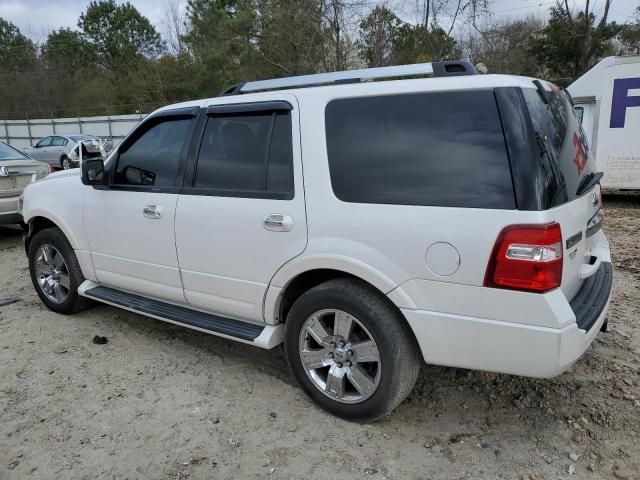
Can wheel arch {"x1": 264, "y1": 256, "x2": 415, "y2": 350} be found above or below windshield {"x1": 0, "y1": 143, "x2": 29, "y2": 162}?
below

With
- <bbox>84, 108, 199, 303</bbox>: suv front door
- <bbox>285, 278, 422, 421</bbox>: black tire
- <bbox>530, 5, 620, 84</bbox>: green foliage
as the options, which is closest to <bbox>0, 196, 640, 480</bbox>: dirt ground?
<bbox>285, 278, 422, 421</bbox>: black tire

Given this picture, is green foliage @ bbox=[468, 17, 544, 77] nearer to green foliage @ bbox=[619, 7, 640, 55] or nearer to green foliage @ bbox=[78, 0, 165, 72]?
green foliage @ bbox=[619, 7, 640, 55]

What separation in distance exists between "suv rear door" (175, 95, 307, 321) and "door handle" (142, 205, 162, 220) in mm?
194

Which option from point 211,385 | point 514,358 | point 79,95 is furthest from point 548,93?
point 79,95

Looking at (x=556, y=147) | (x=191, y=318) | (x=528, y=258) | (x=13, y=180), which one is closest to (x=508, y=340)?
(x=528, y=258)

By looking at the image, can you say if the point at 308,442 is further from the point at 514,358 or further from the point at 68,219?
the point at 68,219

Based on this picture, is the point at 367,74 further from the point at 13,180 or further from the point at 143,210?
the point at 13,180

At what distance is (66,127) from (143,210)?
3589 cm

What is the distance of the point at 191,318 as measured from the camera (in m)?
3.60

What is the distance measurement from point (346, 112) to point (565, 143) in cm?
117

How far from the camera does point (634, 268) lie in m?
5.57

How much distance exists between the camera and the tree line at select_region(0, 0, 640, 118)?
16.8 metres

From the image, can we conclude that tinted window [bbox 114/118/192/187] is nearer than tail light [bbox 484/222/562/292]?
No

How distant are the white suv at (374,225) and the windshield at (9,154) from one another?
5228mm
